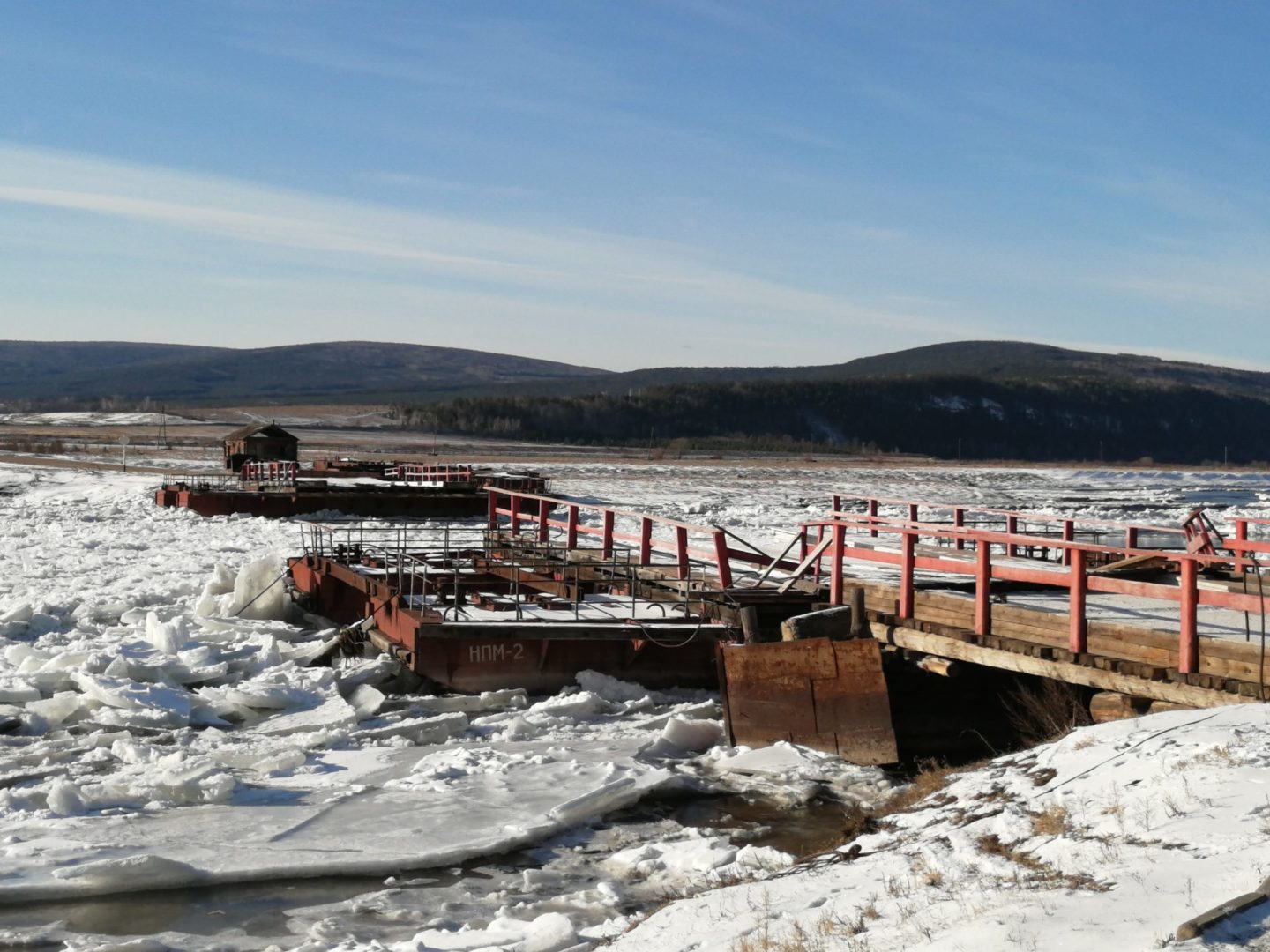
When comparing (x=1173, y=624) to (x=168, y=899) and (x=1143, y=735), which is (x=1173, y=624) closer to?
(x=1143, y=735)

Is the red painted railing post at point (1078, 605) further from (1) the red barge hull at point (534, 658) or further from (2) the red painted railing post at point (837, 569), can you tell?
(1) the red barge hull at point (534, 658)

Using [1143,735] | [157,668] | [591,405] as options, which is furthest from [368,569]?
[591,405]

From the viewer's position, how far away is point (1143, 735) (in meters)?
9.10

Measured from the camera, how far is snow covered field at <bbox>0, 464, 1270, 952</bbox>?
22.6ft

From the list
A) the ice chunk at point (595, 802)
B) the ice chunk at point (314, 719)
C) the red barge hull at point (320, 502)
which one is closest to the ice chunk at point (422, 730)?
the ice chunk at point (314, 719)

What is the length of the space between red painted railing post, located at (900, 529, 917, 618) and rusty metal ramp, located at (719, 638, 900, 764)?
0.77 m

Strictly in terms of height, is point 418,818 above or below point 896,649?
below

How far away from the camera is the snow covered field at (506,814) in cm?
689

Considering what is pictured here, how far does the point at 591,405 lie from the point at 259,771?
178m

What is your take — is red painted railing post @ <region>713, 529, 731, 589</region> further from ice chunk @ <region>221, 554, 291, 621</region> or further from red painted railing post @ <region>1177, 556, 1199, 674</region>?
ice chunk @ <region>221, 554, 291, 621</region>

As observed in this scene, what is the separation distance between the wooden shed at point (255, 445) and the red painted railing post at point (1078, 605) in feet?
166

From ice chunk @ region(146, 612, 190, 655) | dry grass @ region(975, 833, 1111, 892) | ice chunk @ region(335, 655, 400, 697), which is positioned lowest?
ice chunk @ region(335, 655, 400, 697)

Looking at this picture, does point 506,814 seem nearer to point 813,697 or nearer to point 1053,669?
point 813,697

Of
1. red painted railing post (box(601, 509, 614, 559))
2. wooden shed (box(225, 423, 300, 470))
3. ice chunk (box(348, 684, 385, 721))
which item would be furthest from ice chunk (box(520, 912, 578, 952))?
wooden shed (box(225, 423, 300, 470))
